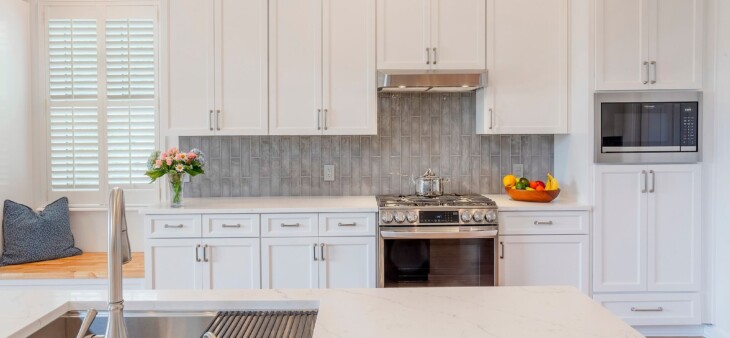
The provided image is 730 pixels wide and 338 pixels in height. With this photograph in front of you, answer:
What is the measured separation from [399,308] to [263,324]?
Answer: 1.15 feet

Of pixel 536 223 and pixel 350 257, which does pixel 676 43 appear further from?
pixel 350 257

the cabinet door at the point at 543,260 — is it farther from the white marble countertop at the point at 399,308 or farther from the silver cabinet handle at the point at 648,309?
the white marble countertop at the point at 399,308

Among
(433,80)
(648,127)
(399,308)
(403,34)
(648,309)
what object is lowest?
(648,309)

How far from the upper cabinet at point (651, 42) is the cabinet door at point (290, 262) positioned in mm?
2043

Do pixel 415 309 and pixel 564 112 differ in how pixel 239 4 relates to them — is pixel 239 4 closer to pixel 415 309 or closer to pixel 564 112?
pixel 564 112

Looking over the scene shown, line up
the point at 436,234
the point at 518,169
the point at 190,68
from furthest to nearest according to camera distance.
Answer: the point at 518,169 < the point at 190,68 < the point at 436,234

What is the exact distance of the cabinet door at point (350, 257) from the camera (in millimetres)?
3117

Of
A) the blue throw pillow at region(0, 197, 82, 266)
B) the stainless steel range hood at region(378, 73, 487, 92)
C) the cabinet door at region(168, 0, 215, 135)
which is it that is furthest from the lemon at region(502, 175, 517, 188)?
the blue throw pillow at region(0, 197, 82, 266)

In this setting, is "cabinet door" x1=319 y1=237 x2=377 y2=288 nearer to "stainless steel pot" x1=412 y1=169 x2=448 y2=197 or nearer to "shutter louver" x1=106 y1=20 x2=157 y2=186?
"stainless steel pot" x1=412 y1=169 x2=448 y2=197

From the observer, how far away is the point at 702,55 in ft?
10.4

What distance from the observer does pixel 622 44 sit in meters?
3.20

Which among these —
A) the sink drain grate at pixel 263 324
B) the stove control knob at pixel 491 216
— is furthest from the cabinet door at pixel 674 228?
the sink drain grate at pixel 263 324

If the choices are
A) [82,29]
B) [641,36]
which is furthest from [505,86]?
[82,29]

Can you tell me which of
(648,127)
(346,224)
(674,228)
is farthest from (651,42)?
(346,224)
